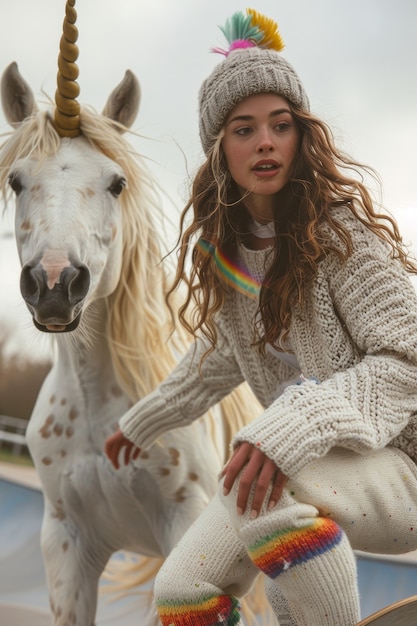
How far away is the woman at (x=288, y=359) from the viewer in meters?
1.10

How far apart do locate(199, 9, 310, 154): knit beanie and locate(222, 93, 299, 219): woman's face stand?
0.07 ft

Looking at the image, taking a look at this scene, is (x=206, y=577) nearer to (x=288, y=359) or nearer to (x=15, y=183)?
(x=288, y=359)

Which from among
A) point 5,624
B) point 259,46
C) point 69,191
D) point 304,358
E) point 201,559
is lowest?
point 5,624

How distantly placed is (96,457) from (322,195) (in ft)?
3.34

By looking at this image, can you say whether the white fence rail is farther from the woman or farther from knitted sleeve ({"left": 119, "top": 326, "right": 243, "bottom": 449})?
the woman

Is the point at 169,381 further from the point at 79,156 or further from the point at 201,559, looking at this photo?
the point at 79,156

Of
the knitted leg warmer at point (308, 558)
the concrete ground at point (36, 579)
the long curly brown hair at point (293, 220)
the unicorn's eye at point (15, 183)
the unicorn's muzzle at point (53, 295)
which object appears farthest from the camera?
the concrete ground at point (36, 579)

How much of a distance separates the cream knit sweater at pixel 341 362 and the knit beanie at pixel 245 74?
269 mm

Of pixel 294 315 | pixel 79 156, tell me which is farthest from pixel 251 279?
pixel 79 156

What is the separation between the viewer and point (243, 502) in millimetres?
1113

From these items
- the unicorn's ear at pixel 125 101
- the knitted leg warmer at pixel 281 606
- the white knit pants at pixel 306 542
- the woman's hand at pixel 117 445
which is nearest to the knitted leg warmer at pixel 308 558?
the white knit pants at pixel 306 542

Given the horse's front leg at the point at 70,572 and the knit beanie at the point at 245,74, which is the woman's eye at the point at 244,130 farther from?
the horse's front leg at the point at 70,572

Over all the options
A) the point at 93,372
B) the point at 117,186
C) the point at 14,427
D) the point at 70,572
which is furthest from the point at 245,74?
the point at 14,427

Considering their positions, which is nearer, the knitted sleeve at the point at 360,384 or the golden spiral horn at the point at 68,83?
the knitted sleeve at the point at 360,384
